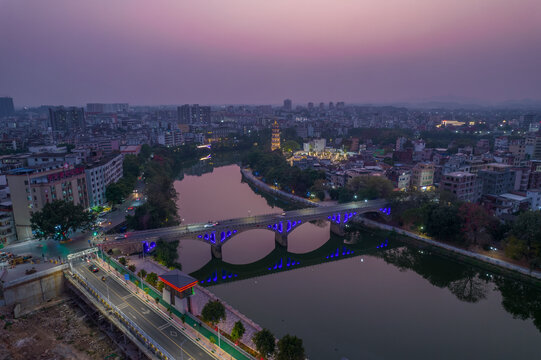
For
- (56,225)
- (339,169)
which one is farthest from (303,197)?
(56,225)

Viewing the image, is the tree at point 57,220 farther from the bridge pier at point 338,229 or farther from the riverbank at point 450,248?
the riverbank at point 450,248

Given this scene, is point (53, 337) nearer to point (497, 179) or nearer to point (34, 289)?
point (34, 289)

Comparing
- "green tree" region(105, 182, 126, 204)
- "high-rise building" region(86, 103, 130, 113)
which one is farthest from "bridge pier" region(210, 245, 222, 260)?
"high-rise building" region(86, 103, 130, 113)

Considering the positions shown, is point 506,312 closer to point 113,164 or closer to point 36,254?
point 36,254

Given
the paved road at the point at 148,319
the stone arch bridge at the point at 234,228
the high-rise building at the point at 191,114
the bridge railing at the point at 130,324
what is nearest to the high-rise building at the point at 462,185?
the stone arch bridge at the point at 234,228

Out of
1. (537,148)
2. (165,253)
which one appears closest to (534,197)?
(537,148)

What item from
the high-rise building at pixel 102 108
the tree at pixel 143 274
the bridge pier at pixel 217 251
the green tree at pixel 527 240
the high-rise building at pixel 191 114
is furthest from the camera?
the high-rise building at pixel 102 108
